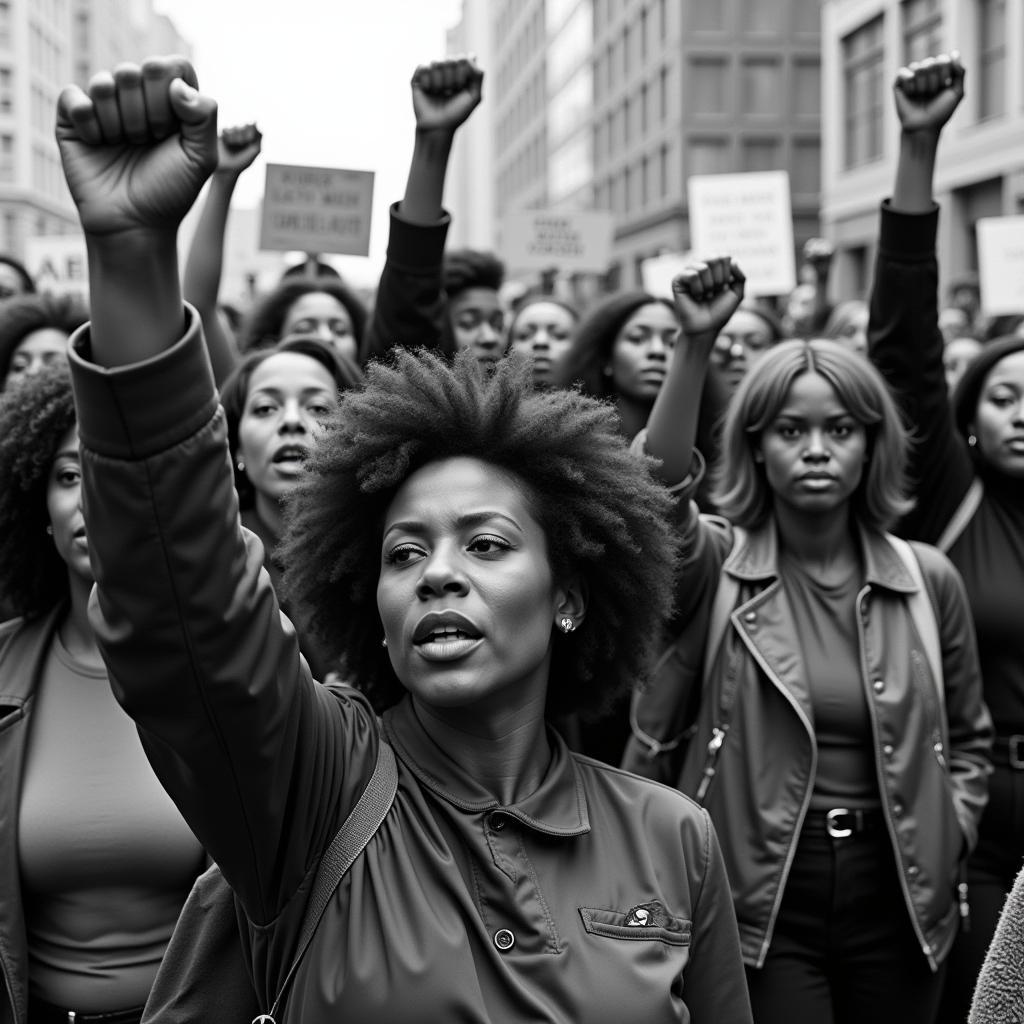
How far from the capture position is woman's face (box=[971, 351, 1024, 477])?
417 cm

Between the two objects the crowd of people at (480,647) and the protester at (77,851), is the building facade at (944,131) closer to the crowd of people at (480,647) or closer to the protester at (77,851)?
the crowd of people at (480,647)

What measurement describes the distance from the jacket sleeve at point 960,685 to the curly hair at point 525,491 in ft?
4.63

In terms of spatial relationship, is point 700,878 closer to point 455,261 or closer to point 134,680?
point 134,680

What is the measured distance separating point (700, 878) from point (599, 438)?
0.75 m

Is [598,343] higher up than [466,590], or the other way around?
[598,343]

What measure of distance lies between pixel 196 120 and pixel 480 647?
3.02 feet

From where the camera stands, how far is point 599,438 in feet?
7.93

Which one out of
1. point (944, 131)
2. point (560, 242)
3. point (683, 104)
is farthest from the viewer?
point (683, 104)

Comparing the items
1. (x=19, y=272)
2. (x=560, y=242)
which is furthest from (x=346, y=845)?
(x=560, y=242)

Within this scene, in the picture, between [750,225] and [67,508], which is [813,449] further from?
[750,225]

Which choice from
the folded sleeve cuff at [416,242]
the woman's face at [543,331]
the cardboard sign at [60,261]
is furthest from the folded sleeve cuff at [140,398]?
the cardboard sign at [60,261]

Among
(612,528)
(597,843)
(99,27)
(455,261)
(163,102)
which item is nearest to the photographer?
(163,102)

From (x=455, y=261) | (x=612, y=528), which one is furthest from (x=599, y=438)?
(x=455, y=261)

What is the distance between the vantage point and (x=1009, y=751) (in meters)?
3.90
